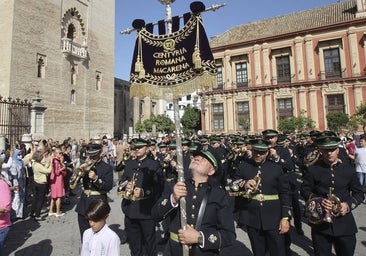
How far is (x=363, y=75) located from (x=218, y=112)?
16.6 m

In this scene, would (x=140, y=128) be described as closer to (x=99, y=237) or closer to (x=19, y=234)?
(x=19, y=234)

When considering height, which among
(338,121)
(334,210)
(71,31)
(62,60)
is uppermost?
(71,31)

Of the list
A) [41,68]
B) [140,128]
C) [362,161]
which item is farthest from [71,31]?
[362,161]

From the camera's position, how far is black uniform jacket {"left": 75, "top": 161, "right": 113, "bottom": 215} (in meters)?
4.83

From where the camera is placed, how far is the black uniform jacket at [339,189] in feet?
11.9

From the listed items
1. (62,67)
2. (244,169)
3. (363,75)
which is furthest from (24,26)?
(363,75)

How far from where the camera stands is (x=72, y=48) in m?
26.3

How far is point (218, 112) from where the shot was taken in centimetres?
3766

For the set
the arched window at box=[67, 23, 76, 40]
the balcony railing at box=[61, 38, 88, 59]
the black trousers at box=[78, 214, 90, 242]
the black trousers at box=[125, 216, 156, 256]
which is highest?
the arched window at box=[67, 23, 76, 40]

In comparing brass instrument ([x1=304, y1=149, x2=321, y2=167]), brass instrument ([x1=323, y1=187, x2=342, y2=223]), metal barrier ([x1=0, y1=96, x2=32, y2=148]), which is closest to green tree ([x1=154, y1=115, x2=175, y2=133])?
metal barrier ([x1=0, y1=96, x2=32, y2=148])

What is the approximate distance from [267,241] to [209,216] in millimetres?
1857

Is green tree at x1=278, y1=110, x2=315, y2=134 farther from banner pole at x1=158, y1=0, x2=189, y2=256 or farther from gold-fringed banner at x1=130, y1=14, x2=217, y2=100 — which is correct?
banner pole at x1=158, y1=0, x2=189, y2=256

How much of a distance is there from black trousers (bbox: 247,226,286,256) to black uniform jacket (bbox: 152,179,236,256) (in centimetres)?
153

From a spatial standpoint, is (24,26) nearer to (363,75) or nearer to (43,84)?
(43,84)
